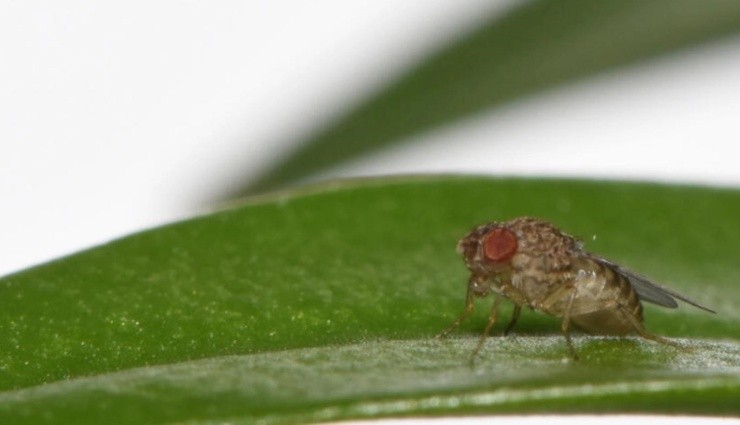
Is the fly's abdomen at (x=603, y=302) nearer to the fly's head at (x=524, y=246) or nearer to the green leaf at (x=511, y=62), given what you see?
the fly's head at (x=524, y=246)

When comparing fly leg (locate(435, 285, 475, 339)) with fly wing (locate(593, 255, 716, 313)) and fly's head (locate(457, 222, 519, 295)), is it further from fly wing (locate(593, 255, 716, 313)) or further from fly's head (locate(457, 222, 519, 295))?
fly wing (locate(593, 255, 716, 313))

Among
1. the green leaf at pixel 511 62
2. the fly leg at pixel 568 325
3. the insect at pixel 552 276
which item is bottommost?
the fly leg at pixel 568 325

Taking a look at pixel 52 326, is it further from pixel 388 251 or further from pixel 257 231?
pixel 388 251

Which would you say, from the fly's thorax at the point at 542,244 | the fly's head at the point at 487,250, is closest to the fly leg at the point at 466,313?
the fly's head at the point at 487,250

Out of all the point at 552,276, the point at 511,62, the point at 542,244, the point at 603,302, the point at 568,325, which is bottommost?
the point at 568,325

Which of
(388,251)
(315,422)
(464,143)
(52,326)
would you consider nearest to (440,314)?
(388,251)

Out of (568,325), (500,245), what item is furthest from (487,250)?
(568,325)

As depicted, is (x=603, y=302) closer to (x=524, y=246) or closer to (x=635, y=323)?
(x=635, y=323)

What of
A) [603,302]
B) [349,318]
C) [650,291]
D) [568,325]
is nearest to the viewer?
[349,318]
